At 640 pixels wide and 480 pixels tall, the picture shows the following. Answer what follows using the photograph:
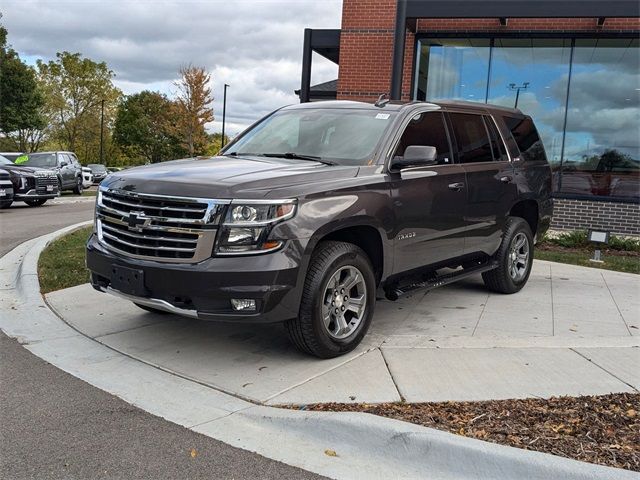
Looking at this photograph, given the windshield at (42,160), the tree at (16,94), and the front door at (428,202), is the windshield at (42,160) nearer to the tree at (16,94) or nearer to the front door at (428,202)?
the front door at (428,202)

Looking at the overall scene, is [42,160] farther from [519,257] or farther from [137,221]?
[137,221]

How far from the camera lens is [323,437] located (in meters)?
3.34

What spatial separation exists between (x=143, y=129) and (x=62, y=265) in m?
63.6

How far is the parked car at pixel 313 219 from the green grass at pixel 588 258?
3.13m

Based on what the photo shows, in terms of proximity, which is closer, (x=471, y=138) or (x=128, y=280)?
(x=128, y=280)

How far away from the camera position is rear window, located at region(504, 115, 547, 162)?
6.84m

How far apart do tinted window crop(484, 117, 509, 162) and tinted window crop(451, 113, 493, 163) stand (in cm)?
8

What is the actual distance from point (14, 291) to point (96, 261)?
2531mm

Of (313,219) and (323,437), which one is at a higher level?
(313,219)

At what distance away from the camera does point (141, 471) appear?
295cm

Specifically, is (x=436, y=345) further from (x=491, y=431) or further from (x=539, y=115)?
(x=539, y=115)

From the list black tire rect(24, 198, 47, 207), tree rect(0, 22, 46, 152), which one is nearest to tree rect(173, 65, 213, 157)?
tree rect(0, 22, 46, 152)

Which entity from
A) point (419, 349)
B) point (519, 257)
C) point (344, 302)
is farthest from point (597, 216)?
point (344, 302)

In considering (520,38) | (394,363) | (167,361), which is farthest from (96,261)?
(520,38)
